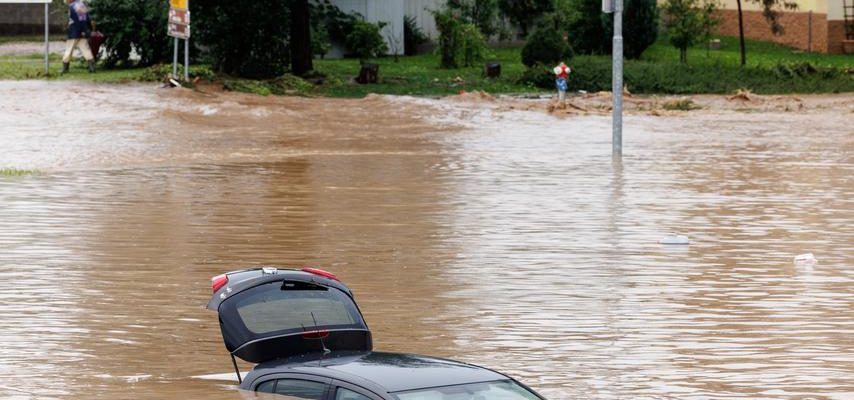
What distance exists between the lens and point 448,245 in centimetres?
1571

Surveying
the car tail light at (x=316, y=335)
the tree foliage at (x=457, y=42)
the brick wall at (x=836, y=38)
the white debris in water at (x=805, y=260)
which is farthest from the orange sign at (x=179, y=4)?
the car tail light at (x=316, y=335)

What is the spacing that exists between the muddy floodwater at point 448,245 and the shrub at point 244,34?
6.23m

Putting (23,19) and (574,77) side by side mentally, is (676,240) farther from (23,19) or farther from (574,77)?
(23,19)

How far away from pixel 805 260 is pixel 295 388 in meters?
8.79

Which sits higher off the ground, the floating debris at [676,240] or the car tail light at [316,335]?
the car tail light at [316,335]

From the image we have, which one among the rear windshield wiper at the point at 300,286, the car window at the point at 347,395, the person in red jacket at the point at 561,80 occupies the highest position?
the person in red jacket at the point at 561,80

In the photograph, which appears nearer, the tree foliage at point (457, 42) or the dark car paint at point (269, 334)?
the dark car paint at point (269, 334)

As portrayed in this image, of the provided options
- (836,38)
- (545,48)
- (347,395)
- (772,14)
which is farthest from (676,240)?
(836,38)

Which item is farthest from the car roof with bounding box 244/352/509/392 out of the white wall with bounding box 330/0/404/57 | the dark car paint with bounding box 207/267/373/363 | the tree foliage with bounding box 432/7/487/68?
the white wall with bounding box 330/0/404/57

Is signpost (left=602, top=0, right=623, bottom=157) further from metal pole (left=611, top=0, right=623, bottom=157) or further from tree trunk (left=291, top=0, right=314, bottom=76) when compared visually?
tree trunk (left=291, top=0, right=314, bottom=76)

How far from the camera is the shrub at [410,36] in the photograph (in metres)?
46.2

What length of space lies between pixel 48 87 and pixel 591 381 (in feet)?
78.2

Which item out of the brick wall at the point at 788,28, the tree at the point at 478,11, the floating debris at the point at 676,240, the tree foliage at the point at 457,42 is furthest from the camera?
the brick wall at the point at 788,28

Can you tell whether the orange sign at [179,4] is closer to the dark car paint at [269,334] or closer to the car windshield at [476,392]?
the dark car paint at [269,334]
